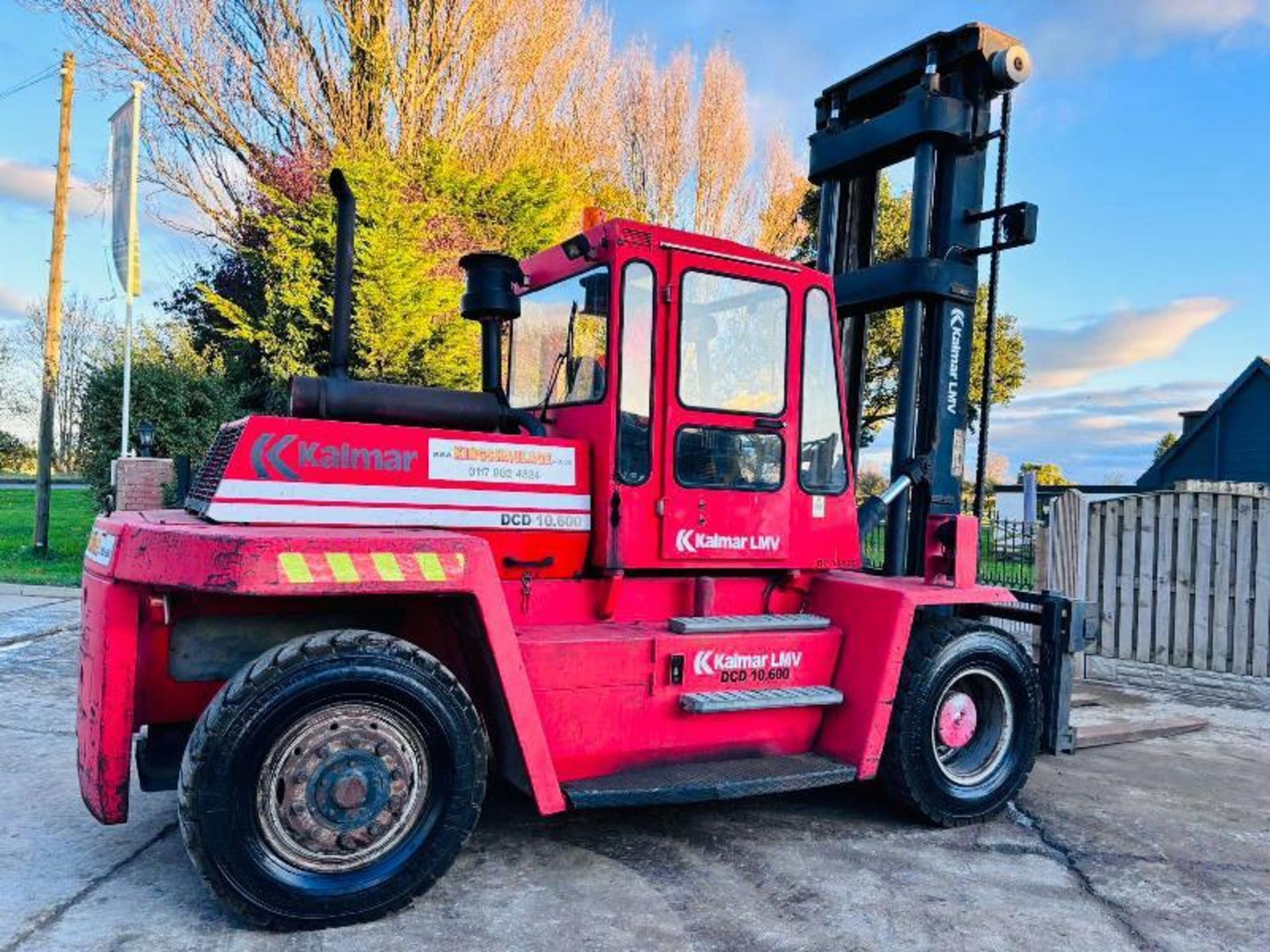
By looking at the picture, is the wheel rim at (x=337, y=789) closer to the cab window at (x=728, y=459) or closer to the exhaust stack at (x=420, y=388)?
the exhaust stack at (x=420, y=388)

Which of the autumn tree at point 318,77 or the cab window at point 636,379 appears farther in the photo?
the autumn tree at point 318,77

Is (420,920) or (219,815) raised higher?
(219,815)

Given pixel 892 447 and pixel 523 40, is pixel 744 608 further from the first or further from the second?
pixel 523 40

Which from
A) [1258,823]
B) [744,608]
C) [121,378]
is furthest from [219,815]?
[121,378]

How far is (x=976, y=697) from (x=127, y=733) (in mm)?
4109

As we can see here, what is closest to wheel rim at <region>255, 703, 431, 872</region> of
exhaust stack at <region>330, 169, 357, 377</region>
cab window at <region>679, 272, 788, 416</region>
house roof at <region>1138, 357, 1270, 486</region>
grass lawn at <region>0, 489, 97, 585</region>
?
exhaust stack at <region>330, 169, 357, 377</region>

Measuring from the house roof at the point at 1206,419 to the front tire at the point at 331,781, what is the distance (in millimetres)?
24281

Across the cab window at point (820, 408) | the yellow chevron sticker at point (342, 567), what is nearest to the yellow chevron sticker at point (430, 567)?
the yellow chevron sticker at point (342, 567)

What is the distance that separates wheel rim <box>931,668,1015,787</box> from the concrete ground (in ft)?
0.96

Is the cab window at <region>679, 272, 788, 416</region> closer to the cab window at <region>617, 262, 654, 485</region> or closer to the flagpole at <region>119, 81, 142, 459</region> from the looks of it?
the cab window at <region>617, 262, 654, 485</region>

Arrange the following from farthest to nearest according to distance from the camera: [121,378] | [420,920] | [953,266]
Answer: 1. [121,378]
2. [953,266]
3. [420,920]

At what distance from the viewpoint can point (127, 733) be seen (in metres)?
3.70

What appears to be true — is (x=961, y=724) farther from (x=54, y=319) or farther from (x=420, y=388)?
(x=54, y=319)

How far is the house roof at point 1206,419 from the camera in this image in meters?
22.8
